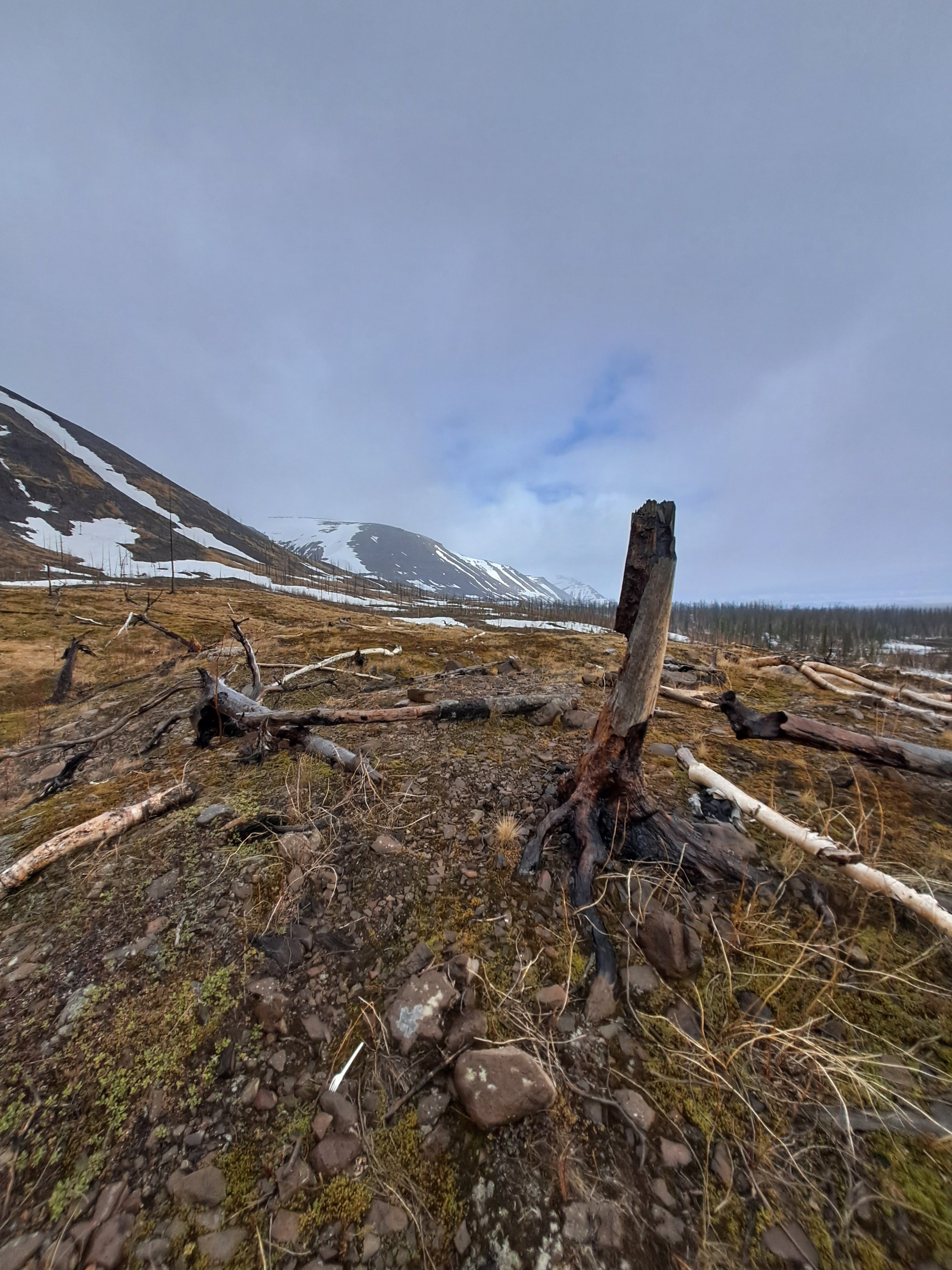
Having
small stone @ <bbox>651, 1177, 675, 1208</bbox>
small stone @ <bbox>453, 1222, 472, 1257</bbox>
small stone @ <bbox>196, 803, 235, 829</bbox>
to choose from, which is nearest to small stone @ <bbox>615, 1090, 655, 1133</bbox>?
small stone @ <bbox>651, 1177, 675, 1208</bbox>

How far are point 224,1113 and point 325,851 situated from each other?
5.01 feet

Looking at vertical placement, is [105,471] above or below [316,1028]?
Answer: above

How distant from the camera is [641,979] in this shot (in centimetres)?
254

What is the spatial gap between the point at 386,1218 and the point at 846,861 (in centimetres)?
318

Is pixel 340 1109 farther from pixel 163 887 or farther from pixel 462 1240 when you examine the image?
pixel 163 887

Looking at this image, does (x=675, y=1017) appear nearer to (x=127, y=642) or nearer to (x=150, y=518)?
(x=127, y=642)

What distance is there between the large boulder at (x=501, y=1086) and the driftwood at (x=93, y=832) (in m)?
3.54

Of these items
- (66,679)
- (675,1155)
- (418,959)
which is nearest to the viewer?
(675,1155)

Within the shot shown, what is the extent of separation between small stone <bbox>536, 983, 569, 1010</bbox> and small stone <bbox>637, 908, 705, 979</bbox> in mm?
616

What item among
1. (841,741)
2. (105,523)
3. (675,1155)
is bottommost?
(675,1155)

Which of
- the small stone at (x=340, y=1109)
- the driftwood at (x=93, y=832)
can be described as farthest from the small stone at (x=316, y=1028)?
the driftwood at (x=93, y=832)

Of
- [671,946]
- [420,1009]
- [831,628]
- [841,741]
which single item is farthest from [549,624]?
[420,1009]

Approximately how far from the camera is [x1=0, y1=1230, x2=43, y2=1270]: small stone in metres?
1.56

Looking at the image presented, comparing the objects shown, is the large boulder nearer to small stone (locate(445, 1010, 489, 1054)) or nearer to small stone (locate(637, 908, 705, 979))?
small stone (locate(445, 1010, 489, 1054))
